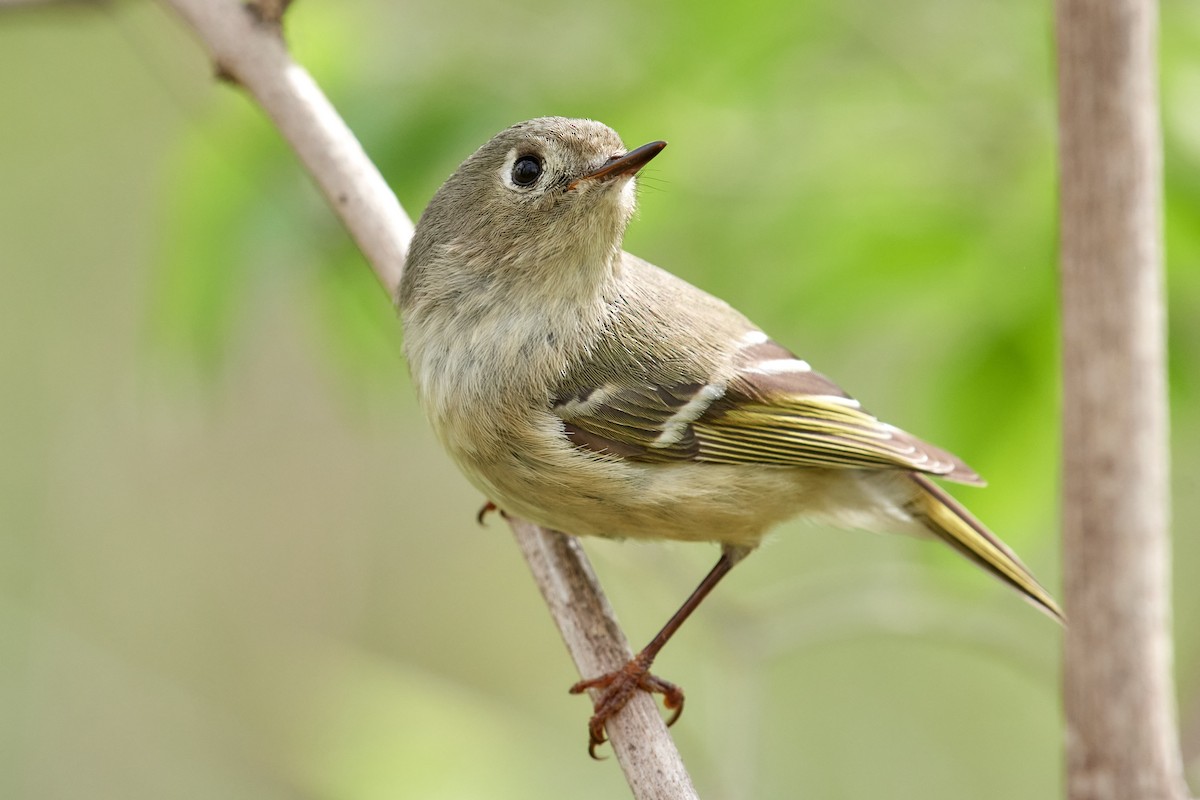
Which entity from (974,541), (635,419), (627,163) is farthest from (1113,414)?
(974,541)

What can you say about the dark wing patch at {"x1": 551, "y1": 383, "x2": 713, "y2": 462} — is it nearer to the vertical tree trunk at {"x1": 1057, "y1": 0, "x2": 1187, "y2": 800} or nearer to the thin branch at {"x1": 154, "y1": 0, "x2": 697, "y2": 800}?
the thin branch at {"x1": 154, "y1": 0, "x2": 697, "y2": 800}

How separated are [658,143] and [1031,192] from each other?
0.76 meters

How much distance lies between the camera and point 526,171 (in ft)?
7.93

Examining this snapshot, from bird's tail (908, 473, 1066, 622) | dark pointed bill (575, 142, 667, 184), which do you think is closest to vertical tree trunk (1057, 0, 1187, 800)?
dark pointed bill (575, 142, 667, 184)

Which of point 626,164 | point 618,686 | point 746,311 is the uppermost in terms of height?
point 626,164

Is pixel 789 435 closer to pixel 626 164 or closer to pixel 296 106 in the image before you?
pixel 626 164

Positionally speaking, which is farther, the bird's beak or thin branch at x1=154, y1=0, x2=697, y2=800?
thin branch at x1=154, y1=0, x2=697, y2=800

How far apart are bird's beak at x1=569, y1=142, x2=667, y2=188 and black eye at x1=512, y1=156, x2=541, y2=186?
3.5 inches

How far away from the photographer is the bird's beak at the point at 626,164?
212cm

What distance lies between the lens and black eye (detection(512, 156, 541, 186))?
240 centimetres

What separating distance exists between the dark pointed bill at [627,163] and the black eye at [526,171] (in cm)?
10

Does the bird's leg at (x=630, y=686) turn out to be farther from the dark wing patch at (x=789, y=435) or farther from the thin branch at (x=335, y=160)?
the dark wing patch at (x=789, y=435)

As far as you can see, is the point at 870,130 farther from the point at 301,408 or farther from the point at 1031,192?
the point at 301,408

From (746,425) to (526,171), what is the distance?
0.67m
